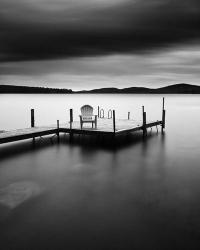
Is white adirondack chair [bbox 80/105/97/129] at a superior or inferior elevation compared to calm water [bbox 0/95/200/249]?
superior

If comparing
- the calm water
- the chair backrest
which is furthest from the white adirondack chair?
the calm water

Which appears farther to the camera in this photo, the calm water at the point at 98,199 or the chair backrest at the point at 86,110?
the chair backrest at the point at 86,110

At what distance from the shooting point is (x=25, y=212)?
6.25 m

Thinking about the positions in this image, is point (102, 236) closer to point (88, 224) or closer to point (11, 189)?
point (88, 224)

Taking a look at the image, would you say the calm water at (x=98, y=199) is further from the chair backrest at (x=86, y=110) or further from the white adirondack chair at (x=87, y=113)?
the chair backrest at (x=86, y=110)

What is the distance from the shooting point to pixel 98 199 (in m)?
7.30

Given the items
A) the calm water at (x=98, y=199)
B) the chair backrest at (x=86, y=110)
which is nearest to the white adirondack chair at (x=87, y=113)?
the chair backrest at (x=86, y=110)

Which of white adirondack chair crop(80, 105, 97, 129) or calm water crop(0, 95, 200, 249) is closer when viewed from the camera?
calm water crop(0, 95, 200, 249)

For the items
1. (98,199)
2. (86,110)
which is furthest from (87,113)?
(98,199)

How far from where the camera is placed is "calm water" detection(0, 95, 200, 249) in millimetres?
5227

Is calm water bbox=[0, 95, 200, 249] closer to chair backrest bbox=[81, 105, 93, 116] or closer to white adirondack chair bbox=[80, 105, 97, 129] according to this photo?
white adirondack chair bbox=[80, 105, 97, 129]

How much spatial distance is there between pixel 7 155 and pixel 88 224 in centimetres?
707

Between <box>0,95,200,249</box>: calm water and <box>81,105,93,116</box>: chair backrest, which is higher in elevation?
<box>81,105,93,116</box>: chair backrest

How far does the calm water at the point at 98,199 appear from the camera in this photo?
523 cm
